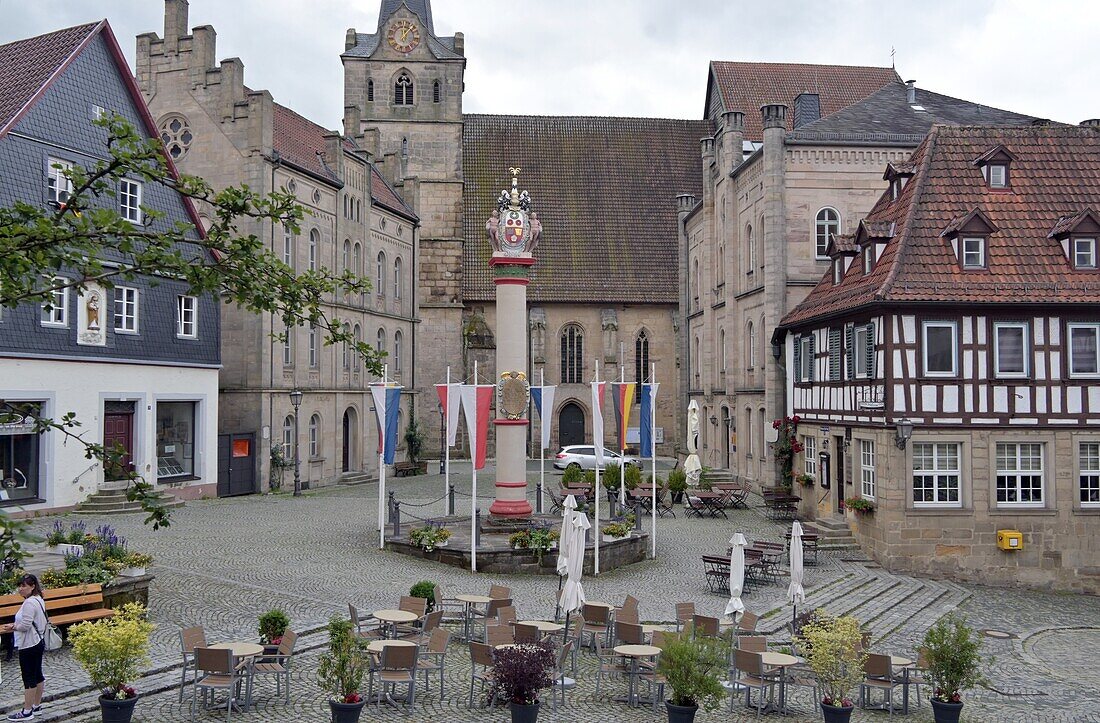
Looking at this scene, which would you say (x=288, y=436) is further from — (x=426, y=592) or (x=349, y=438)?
(x=426, y=592)

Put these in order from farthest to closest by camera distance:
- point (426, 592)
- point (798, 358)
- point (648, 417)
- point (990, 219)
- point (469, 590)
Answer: point (798, 358) → point (990, 219) → point (648, 417) → point (469, 590) → point (426, 592)

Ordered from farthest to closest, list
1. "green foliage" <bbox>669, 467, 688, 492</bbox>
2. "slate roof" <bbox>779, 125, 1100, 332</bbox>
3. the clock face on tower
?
1. the clock face on tower
2. "green foliage" <bbox>669, 467, 688, 492</bbox>
3. "slate roof" <bbox>779, 125, 1100, 332</bbox>

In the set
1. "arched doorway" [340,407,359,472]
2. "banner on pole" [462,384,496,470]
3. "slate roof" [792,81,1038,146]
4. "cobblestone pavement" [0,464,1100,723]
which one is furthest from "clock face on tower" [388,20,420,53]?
"banner on pole" [462,384,496,470]

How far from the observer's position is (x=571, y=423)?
53.7 meters

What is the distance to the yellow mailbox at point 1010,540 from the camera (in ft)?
72.7

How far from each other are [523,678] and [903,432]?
1426 cm

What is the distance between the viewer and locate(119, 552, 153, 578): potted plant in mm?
15473

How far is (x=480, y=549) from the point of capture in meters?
20.4

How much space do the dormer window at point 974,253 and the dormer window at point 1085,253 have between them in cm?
225

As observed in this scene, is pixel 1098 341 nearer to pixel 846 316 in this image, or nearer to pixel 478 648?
pixel 846 316

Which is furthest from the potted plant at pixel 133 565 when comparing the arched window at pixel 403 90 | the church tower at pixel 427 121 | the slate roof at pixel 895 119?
the arched window at pixel 403 90

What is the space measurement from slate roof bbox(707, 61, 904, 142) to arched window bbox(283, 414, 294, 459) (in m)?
29.4

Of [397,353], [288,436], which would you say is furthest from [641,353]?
[288,436]

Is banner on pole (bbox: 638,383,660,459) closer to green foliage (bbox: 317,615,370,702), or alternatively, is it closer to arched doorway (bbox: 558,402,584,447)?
green foliage (bbox: 317,615,370,702)
